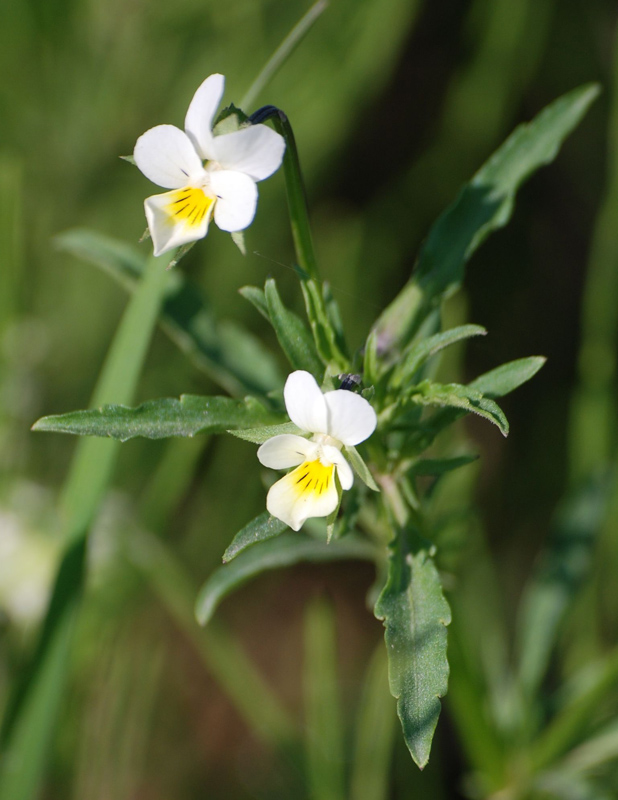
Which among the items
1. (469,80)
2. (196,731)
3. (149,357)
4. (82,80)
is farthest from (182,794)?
(469,80)

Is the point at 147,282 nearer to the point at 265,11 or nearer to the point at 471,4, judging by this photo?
the point at 265,11

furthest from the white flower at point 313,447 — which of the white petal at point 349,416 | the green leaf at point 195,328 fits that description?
the green leaf at point 195,328

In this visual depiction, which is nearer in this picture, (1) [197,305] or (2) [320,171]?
(1) [197,305]

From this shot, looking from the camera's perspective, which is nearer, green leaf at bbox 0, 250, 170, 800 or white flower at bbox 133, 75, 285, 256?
white flower at bbox 133, 75, 285, 256

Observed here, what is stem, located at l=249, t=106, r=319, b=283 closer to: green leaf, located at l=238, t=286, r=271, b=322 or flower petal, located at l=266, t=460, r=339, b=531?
green leaf, located at l=238, t=286, r=271, b=322

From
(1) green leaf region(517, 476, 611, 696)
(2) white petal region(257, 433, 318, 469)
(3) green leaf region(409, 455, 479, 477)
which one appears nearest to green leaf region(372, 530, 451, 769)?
(3) green leaf region(409, 455, 479, 477)

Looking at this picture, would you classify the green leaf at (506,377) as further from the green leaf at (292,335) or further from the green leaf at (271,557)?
the green leaf at (271,557)
